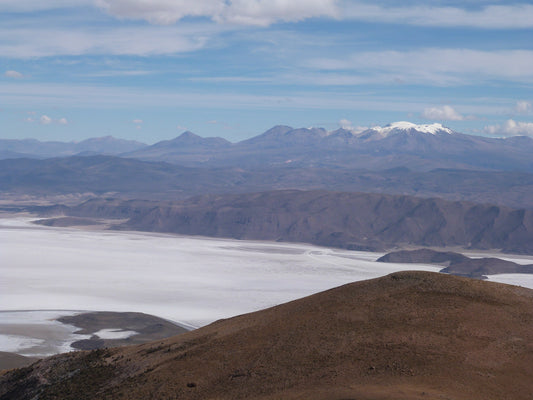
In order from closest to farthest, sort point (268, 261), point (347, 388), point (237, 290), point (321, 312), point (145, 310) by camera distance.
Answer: point (347, 388) → point (321, 312) → point (145, 310) → point (237, 290) → point (268, 261)

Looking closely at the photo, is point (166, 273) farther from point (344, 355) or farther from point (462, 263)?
point (344, 355)

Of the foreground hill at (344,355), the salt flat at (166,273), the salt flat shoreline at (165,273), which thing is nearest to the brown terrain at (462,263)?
the salt flat shoreline at (165,273)

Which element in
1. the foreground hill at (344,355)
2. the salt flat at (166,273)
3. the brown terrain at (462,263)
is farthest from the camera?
the brown terrain at (462,263)

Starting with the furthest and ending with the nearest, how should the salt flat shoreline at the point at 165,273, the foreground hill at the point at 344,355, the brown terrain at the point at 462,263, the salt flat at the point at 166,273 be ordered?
the brown terrain at the point at 462,263, the salt flat at the point at 166,273, the salt flat shoreline at the point at 165,273, the foreground hill at the point at 344,355

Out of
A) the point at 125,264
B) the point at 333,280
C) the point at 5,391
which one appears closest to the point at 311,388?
the point at 5,391

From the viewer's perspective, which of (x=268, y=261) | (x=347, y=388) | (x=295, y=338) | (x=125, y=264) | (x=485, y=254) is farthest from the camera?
(x=485, y=254)

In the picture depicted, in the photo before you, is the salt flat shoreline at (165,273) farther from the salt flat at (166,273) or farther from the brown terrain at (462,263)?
the brown terrain at (462,263)

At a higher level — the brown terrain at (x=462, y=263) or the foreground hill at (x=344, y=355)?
the foreground hill at (x=344, y=355)

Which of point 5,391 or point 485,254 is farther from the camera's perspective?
point 485,254

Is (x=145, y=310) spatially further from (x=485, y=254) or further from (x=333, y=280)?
(x=485, y=254)
